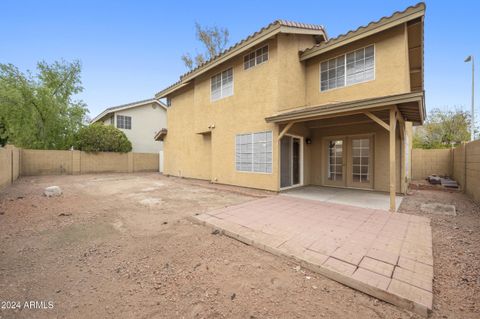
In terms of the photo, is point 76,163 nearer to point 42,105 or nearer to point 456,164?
point 42,105

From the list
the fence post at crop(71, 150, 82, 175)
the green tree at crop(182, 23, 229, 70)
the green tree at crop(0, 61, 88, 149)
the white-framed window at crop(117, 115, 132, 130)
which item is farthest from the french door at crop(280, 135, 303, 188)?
the green tree at crop(0, 61, 88, 149)

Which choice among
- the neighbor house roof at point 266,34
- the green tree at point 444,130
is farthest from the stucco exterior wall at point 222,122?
the green tree at point 444,130

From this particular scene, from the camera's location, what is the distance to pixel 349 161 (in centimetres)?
889

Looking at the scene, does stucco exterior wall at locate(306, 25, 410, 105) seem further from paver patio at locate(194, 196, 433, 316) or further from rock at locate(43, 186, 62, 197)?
rock at locate(43, 186, 62, 197)

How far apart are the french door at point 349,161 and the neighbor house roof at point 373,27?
12.1 feet

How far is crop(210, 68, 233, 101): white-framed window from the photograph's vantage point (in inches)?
395

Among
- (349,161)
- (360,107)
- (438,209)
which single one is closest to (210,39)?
(349,161)

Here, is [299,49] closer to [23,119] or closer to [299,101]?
[299,101]

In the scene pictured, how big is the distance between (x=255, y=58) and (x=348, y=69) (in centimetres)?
376

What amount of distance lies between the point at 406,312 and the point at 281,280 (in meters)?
1.30

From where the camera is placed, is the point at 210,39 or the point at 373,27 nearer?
the point at 373,27

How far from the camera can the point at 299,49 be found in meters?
8.88

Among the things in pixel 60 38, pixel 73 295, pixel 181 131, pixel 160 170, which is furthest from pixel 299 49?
pixel 160 170

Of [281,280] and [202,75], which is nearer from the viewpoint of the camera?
[281,280]
